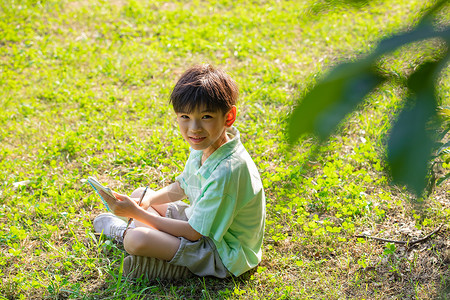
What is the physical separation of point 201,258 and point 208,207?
0.31m

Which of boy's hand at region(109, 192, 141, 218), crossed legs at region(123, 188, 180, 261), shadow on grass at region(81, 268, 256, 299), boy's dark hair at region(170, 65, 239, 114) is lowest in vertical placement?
shadow on grass at region(81, 268, 256, 299)

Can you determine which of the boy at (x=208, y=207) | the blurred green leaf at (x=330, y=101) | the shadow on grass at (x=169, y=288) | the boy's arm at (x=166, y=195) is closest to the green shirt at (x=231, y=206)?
the boy at (x=208, y=207)

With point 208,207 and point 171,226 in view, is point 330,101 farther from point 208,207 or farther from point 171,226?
point 171,226

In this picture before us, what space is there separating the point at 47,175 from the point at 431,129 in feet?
10.4

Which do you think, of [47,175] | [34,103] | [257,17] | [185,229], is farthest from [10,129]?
[257,17]

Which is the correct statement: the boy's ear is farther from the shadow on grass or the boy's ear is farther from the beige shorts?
the shadow on grass

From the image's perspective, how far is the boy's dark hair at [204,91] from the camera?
231cm

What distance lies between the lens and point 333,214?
9.91 ft

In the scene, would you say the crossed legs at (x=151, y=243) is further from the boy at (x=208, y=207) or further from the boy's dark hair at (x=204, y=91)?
the boy's dark hair at (x=204, y=91)

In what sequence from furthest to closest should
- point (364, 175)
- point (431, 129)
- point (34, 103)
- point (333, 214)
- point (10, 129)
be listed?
point (34, 103), point (10, 129), point (364, 175), point (333, 214), point (431, 129)

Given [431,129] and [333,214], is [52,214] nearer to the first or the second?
[333,214]

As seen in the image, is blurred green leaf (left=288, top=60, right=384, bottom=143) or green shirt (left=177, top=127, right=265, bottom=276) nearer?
blurred green leaf (left=288, top=60, right=384, bottom=143)

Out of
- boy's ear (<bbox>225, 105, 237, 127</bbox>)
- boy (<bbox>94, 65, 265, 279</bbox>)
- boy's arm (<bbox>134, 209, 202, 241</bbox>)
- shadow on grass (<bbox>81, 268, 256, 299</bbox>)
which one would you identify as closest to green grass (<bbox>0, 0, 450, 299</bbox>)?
shadow on grass (<bbox>81, 268, 256, 299</bbox>)

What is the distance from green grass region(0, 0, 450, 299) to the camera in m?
2.48
